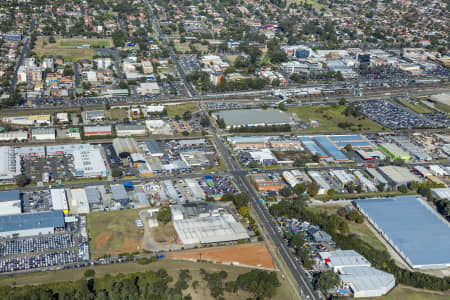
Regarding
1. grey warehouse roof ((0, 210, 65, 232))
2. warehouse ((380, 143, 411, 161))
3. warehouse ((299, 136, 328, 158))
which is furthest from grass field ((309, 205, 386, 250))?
grey warehouse roof ((0, 210, 65, 232))

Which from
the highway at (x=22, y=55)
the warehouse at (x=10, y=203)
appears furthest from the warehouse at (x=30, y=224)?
the highway at (x=22, y=55)

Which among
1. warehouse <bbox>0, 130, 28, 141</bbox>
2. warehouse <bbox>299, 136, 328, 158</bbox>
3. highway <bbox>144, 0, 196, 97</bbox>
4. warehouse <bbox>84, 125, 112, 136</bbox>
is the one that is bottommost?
highway <bbox>144, 0, 196, 97</bbox>

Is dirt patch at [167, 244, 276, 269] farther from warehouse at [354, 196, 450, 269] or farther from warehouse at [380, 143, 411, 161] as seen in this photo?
warehouse at [380, 143, 411, 161]

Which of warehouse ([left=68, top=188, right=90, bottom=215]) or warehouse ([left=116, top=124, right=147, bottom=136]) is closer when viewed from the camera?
warehouse ([left=68, top=188, right=90, bottom=215])

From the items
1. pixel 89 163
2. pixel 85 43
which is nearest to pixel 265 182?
pixel 89 163

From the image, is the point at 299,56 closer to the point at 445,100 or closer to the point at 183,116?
the point at 445,100

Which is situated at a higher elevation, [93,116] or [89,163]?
[89,163]

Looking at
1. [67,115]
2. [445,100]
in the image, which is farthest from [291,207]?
[445,100]

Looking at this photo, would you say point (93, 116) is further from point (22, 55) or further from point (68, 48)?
point (68, 48)
